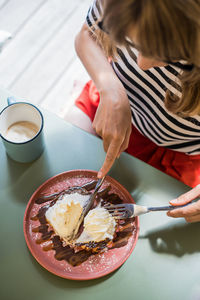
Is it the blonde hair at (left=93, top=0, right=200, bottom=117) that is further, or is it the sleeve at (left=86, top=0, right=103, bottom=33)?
the sleeve at (left=86, top=0, right=103, bottom=33)

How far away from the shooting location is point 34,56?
171 cm

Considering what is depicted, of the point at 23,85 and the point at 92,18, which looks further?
the point at 23,85

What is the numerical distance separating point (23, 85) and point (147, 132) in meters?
1.04

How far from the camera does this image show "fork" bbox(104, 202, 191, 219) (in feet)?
2.30

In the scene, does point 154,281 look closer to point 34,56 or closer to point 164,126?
point 164,126

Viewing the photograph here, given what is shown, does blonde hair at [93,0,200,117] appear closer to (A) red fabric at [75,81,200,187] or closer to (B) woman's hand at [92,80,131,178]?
(B) woman's hand at [92,80,131,178]

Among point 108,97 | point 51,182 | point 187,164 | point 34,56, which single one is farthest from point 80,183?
point 34,56

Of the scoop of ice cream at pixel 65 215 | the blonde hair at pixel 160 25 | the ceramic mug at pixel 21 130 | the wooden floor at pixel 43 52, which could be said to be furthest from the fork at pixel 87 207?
the wooden floor at pixel 43 52

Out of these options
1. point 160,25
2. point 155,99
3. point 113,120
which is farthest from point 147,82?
point 160,25

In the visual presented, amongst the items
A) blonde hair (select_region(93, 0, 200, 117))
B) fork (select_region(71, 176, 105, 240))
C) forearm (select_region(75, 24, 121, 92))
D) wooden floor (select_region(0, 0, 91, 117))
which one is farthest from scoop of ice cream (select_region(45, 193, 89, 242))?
wooden floor (select_region(0, 0, 91, 117))

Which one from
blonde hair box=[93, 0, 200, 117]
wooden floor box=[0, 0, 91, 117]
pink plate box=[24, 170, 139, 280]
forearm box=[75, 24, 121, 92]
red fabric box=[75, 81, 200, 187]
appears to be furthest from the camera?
wooden floor box=[0, 0, 91, 117]

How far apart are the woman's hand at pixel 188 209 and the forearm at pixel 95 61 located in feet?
1.12

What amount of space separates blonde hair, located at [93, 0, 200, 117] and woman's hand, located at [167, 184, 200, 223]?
0.37m

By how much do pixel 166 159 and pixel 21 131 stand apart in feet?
1.49
